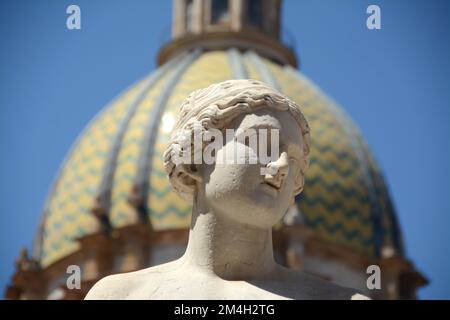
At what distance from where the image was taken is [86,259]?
147ft

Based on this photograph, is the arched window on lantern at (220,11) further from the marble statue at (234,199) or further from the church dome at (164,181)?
the marble statue at (234,199)

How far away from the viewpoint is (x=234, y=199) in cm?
880

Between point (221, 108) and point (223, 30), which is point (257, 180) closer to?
point (221, 108)

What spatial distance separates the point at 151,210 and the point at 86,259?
2.19 meters

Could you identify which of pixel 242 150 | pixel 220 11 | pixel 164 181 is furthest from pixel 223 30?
pixel 242 150

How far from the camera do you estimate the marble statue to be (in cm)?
875

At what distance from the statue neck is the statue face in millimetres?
64

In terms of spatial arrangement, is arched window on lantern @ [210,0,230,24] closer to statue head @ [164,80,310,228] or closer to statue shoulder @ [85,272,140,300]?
statue head @ [164,80,310,228]

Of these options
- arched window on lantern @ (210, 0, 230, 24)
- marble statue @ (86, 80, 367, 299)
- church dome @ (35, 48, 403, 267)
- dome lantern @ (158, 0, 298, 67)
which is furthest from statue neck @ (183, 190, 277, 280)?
arched window on lantern @ (210, 0, 230, 24)

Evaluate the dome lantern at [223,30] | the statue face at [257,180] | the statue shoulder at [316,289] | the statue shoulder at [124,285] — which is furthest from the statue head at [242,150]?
the dome lantern at [223,30]

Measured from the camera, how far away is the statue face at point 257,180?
874cm

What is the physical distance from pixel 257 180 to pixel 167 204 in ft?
120

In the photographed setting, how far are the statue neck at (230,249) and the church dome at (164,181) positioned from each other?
35488 millimetres
